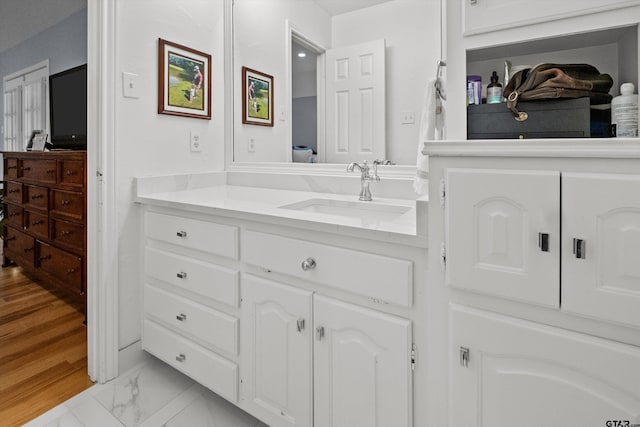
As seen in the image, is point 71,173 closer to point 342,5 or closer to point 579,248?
point 342,5

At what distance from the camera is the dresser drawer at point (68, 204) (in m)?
2.21

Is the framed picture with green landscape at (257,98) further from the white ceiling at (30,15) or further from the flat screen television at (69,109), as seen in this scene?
the white ceiling at (30,15)

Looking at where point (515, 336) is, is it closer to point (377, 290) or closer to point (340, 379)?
point (377, 290)

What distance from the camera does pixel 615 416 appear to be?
70cm

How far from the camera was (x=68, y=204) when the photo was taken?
7.56 ft

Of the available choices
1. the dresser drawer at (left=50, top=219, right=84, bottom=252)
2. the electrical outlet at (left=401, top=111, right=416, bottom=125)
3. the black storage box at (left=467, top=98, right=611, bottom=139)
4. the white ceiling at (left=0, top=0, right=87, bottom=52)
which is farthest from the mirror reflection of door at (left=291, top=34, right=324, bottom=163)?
the white ceiling at (left=0, top=0, right=87, bottom=52)

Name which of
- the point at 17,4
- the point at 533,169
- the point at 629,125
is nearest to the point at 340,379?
the point at 533,169

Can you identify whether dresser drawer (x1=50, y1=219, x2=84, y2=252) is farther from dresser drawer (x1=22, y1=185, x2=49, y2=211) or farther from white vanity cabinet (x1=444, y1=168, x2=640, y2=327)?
white vanity cabinet (x1=444, y1=168, x2=640, y2=327)

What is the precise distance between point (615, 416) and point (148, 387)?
65.4 inches

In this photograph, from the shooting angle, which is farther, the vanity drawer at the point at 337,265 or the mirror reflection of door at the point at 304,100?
the mirror reflection of door at the point at 304,100

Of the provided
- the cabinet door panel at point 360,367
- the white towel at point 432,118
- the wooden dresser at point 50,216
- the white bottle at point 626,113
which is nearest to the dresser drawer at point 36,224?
the wooden dresser at point 50,216

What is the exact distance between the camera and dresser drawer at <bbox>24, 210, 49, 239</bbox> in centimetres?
256

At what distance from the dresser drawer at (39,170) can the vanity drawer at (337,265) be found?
1.91 metres

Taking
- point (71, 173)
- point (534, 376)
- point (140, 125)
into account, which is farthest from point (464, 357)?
point (71, 173)
